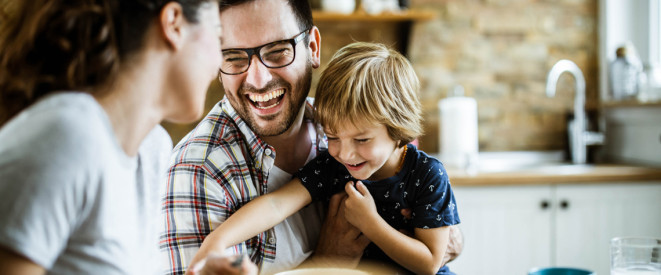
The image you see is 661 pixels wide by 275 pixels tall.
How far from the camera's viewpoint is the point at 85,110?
696 mm

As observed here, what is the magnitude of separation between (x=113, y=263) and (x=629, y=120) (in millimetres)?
3219

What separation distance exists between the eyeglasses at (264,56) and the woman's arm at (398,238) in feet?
1.16

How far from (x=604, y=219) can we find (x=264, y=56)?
2236mm

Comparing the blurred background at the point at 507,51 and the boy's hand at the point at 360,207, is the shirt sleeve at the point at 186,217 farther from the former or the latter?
the blurred background at the point at 507,51

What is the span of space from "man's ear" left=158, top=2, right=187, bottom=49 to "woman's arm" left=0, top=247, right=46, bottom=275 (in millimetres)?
355

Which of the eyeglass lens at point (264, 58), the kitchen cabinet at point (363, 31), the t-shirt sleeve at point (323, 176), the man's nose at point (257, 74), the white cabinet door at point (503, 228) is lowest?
the white cabinet door at point (503, 228)

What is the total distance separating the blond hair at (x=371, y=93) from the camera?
1.31m

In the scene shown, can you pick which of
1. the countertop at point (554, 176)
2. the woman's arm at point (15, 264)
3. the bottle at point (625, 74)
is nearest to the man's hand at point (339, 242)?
the woman's arm at point (15, 264)

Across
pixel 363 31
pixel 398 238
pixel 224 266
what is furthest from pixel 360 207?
pixel 363 31

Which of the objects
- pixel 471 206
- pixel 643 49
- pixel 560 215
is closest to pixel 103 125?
pixel 471 206

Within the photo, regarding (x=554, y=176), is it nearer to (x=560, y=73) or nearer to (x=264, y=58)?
(x=560, y=73)

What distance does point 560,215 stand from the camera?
2803 mm

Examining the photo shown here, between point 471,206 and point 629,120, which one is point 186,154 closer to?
point 471,206

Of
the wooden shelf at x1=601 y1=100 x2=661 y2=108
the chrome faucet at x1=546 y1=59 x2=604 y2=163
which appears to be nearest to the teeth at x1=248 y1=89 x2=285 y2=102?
the chrome faucet at x1=546 y1=59 x2=604 y2=163
